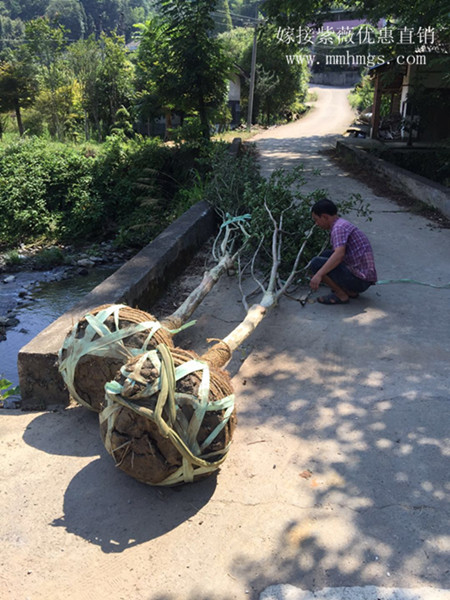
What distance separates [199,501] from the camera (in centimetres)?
253

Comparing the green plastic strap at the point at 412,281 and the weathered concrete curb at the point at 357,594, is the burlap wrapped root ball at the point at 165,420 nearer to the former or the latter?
the weathered concrete curb at the point at 357,594

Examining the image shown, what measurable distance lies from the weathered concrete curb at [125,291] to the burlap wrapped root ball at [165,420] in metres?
1.06

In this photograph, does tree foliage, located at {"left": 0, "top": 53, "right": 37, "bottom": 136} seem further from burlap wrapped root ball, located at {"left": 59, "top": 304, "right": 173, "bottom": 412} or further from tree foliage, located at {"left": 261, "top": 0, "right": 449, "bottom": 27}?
burlap wrapped root ball, located at {"left": 59, "top": 304, "right": 173, "bottom": 412}

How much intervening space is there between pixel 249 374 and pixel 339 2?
1583 centimetres

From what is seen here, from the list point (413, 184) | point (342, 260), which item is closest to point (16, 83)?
point (413, 184)

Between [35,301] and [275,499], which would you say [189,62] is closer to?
[35,301]

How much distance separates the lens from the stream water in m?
6.51

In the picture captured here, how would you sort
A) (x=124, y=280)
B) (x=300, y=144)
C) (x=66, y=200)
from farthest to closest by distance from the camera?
(x=300, y=144)
(x=66, y=200)
(x=124, y=280)

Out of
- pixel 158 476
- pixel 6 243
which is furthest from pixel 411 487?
pixel 6 243

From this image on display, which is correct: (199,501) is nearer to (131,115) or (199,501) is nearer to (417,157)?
(417,157)

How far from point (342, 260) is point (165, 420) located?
9.69 feet

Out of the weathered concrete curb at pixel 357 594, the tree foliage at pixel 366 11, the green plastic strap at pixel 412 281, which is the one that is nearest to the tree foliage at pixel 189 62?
the tree foliage at pixel 366 11

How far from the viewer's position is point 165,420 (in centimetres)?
234

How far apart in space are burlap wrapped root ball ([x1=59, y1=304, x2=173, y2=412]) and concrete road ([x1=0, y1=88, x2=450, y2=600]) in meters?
0.29
